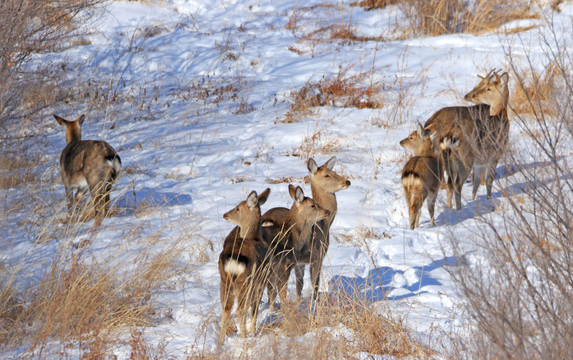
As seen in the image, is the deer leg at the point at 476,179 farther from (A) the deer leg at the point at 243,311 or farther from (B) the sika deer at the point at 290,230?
(A) the deer leg at the point at 243,311

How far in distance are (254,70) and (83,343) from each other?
1330 cm

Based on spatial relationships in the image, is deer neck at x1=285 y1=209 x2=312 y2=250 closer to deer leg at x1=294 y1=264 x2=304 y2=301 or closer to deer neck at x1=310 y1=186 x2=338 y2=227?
deer leg at x1=294 y1=264 x2=304 y2=301

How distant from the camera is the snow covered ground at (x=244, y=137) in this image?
275 inches

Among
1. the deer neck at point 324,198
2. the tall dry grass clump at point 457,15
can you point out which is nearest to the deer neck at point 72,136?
the deer neck at point 324,198

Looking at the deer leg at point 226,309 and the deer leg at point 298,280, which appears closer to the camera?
the deer leg at point 226,309

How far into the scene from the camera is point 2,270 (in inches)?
265

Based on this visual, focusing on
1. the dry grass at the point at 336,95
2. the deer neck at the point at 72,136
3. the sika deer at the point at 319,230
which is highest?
the sika deer at the point at 319,230

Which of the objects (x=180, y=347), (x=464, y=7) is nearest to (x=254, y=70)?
(x=464, y=7)

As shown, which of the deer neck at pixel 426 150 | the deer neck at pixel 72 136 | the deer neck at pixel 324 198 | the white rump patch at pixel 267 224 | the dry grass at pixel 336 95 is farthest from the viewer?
the dry grass at pixel 336 95

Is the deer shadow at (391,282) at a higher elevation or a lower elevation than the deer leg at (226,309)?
lower

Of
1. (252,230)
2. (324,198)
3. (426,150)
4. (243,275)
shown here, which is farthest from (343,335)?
(426,150)

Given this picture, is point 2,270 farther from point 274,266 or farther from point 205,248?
point 274,266

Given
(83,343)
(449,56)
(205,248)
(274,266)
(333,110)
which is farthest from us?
(449,56)

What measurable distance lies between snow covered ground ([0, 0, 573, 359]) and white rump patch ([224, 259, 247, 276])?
510 mm
